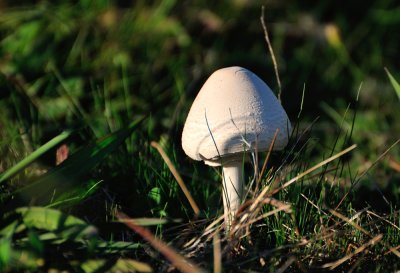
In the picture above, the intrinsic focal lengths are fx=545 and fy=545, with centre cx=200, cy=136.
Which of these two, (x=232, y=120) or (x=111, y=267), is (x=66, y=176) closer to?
(x=111, y=267)

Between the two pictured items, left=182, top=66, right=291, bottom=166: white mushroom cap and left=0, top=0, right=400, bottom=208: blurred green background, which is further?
left=0, top=0, right=400, bottom=208: blurred green background

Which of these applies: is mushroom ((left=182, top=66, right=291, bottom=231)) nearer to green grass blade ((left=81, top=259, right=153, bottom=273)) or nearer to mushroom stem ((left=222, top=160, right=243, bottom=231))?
mushroom stem ((left=222, top=160, right=243, bottom=231))

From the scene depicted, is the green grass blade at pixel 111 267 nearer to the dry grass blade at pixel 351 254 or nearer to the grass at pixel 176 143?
the grass at pixel 176 143

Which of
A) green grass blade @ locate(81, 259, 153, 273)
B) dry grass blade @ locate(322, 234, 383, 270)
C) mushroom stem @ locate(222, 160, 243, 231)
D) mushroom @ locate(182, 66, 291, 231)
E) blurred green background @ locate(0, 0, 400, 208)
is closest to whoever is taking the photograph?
green grass blade @ locate(81, 259, 153, 273)

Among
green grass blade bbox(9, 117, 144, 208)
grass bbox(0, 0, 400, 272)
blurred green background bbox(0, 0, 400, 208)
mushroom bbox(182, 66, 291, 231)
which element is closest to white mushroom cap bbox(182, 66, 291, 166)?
mushroom bbox(182, 66, 291, 231)

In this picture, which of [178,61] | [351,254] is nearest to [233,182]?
[351,254]

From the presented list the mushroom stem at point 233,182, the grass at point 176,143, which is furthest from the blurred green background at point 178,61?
the mushroom stem at point 233,182

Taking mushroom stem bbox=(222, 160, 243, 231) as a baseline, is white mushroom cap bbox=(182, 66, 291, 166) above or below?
above
